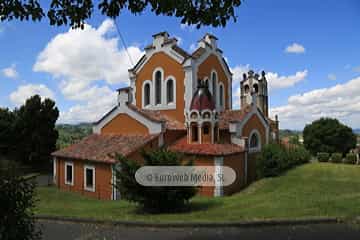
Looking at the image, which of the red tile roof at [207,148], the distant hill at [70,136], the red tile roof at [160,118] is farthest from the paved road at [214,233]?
the distant hill at [70,136]

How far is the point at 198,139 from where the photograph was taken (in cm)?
2016

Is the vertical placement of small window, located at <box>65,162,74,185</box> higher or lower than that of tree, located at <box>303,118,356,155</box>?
lower

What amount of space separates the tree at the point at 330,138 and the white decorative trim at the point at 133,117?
38796 mm

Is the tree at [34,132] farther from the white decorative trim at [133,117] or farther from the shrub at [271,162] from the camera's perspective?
the shrub at [271,162]

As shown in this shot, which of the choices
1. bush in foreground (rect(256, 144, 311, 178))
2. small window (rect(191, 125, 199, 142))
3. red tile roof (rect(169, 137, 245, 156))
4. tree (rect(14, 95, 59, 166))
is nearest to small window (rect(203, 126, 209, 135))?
small window (rect(191, 125, 199, 142))

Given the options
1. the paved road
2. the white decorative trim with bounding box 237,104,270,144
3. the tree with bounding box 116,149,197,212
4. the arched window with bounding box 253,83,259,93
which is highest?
the arched window with bounding box 253,83,259,93

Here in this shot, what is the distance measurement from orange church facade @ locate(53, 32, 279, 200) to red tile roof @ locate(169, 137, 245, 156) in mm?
66

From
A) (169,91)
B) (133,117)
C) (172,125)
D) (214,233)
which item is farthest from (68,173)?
(214,233)

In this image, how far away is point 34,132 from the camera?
1200 inches

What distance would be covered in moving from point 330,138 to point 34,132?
151ft

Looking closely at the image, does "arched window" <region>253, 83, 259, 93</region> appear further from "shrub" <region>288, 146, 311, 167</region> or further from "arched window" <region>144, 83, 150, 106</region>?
"arched window" <region>144, 83, 150, 106</region>

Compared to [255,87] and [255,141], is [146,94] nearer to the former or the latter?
[255,141]

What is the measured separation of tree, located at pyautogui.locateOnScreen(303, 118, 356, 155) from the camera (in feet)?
157

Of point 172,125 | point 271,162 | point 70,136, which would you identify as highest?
point 172,125
